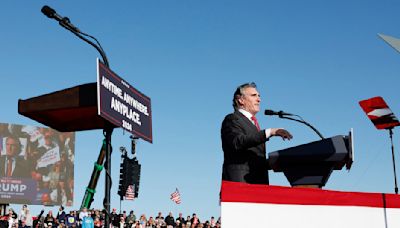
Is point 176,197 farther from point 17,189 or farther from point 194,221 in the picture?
point 17,189

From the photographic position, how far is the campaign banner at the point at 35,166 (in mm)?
40500

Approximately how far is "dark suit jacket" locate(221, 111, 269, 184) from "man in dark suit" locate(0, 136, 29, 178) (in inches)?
1544

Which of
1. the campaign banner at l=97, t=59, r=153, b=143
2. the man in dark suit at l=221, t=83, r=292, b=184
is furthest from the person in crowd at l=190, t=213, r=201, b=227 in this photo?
the man in dark suit at l=221, t=83, r=292, b=184

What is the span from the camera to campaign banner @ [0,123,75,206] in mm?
40500

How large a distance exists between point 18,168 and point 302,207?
133 feet

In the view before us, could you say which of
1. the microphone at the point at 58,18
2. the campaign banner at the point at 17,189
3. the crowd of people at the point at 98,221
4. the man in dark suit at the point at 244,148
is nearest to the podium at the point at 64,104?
the man in dark suit at the point at 244,148

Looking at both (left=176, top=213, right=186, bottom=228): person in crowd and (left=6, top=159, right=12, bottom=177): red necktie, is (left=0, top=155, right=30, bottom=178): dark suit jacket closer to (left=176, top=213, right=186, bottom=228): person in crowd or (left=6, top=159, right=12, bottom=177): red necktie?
(left=6, top=159, right=12, bottom=177): red necktie

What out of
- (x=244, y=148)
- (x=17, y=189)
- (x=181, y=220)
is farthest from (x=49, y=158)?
(x=244, y=148)

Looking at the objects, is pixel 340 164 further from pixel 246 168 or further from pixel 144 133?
pixel 144 133

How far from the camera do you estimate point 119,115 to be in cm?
507

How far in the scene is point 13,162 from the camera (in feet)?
134

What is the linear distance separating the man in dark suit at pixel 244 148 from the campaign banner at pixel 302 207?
1.89 ft

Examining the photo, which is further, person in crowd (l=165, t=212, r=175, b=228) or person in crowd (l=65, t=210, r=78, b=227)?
person in crowd (l=165, t=212, r=175, b=228)

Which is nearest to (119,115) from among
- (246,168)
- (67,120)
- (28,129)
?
(67,120)
